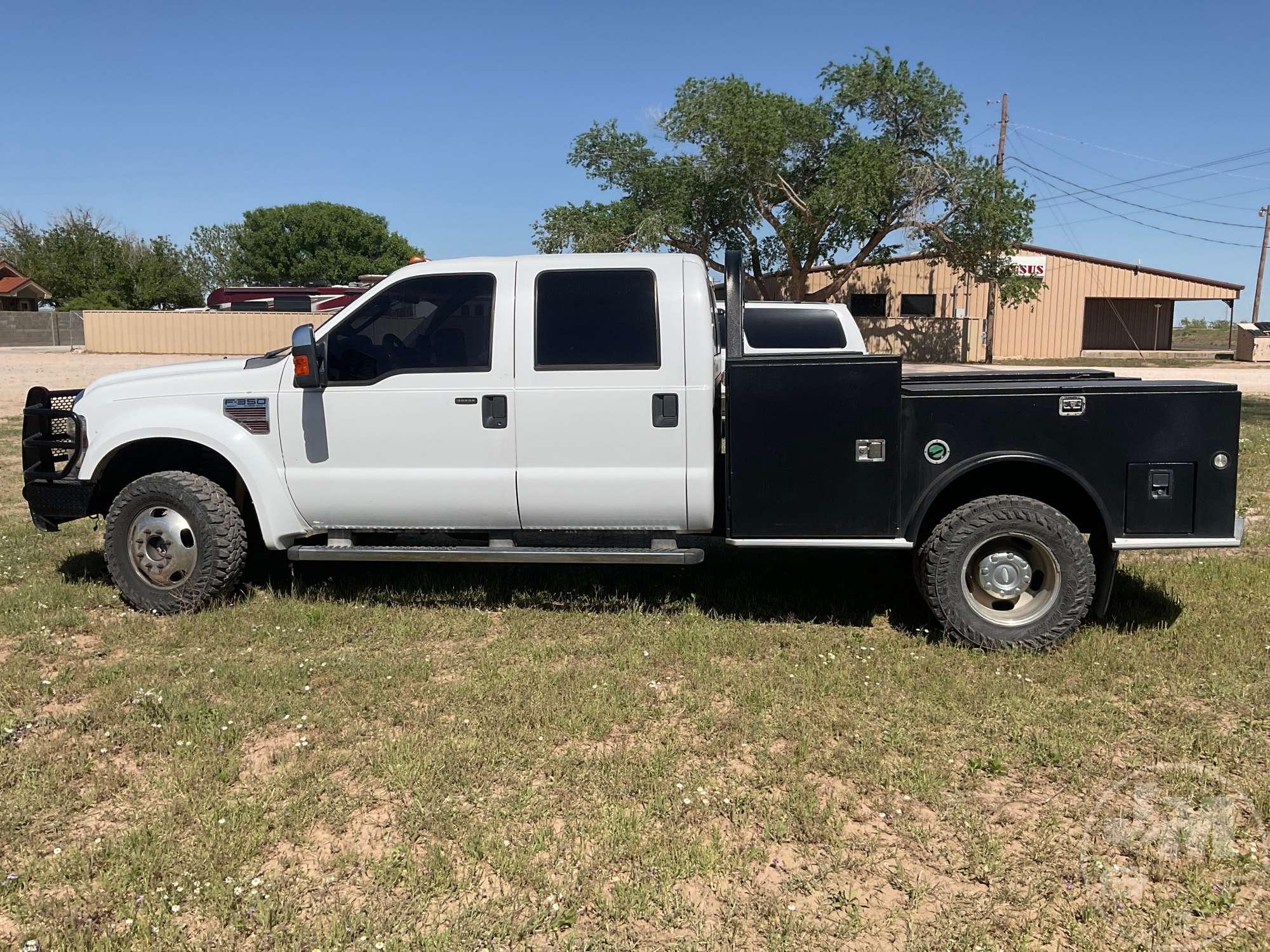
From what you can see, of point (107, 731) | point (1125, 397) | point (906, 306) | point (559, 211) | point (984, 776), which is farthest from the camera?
point (906, 306)

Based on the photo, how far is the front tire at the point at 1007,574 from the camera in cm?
491

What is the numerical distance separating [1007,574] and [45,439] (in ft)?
18.3

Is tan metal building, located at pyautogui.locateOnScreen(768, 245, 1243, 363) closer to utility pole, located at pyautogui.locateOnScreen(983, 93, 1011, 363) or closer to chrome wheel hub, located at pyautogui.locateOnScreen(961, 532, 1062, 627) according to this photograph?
utility pole, located at pyautogui.locateOnScreen(983, 93, 1011, 363)

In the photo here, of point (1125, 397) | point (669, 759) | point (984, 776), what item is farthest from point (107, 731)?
point (1125, 397)

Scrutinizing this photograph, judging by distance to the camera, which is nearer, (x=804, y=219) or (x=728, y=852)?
(x=728, y=852)

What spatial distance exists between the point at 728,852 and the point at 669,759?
67cm

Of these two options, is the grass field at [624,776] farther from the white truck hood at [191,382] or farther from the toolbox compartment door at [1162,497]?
the white truck hood at [191,382]

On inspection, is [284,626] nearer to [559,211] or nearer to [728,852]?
[728,852]

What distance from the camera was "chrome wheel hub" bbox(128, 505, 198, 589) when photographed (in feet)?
18.6

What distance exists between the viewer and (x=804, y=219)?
1244 inches

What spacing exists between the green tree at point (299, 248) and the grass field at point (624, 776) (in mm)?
74297

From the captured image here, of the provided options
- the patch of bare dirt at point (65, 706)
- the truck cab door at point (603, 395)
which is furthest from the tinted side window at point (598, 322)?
the patch of bare dirt at point (65, 706)

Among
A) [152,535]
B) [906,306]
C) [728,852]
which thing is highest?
[906,306]

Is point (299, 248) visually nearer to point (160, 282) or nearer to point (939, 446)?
point (160, 282)
